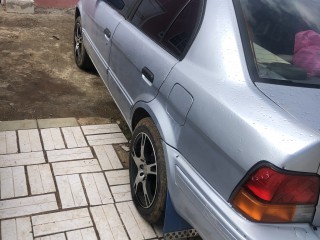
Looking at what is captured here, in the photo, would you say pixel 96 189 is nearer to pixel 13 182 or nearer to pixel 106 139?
pixel 13 182

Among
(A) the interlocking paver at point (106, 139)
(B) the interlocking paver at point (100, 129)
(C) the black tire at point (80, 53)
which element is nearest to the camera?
(A) the interlocking paver at point (106, 139)

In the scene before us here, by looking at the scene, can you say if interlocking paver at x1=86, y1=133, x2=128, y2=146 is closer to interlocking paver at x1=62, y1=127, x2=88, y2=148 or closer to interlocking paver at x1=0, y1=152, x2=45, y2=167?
interlocking paver at x1=62, y1=127, x2=88, y2=148

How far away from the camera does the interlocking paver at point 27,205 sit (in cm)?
266

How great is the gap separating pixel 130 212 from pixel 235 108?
135 centimetres

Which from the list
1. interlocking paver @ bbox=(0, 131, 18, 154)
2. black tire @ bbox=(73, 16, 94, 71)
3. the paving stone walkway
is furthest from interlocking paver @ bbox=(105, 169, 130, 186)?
black tire @ bbox=(73, 16, 94, 71)

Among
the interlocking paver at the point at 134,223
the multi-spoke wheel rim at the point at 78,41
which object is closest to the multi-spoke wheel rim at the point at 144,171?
the interlocking paver at the point at 134,223

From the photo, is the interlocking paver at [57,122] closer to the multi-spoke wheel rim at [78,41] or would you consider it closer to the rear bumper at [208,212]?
the multi-spoke wheel rim at [78,41]

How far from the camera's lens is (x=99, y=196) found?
2902mm

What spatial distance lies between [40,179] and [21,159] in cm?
33

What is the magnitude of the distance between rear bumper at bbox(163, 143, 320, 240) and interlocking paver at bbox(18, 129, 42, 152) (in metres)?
1.52

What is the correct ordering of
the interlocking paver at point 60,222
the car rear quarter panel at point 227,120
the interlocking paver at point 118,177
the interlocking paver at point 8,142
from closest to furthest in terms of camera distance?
the car rear quarter panel at point 227,120, the interlocking paver at point 60,222, the interlocking paver at point 118,177, the interlocking paver at point 8,142

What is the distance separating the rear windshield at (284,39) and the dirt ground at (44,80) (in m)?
2.02

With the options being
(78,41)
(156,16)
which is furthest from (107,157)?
(78,41)

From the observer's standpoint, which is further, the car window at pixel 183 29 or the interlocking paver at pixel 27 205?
the interlocking paver at pixel 27 205
